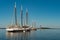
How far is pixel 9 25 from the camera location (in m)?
97.9

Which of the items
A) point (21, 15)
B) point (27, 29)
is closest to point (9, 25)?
point (21, 15)

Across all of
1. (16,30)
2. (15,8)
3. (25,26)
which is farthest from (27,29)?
(15,8)

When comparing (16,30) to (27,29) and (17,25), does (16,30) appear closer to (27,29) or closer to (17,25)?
(17,25)

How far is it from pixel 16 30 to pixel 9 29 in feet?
13.0

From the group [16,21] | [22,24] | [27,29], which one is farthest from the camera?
[27,29]

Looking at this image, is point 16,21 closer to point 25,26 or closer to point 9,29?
point 9,29

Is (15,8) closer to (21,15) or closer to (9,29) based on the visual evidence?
(21,15)

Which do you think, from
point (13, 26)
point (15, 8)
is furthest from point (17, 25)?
point (15, 8)

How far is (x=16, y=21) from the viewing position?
313 feet

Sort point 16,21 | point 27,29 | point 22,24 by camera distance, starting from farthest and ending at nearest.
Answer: point 27,29 → point 22,24 → point 16,21

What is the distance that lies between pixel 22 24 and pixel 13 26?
25.6 ft

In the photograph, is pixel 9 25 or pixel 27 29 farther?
pixel 27 29

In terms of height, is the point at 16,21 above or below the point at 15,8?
below

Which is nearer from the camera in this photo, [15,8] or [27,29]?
[15,8]
